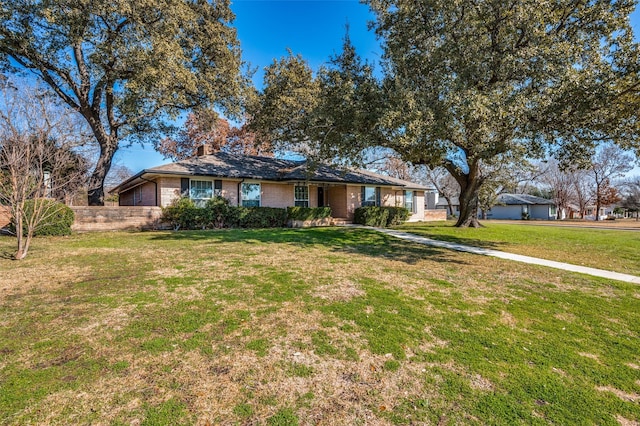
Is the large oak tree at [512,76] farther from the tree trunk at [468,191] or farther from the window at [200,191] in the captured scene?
the window at [200,191]

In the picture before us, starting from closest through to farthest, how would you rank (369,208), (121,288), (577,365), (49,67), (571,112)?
(577,365) < (121,288) < (571,112) < (49,67) < (369,208)

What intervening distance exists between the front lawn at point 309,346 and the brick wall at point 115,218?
7.44 metres

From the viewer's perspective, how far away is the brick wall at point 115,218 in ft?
44.7

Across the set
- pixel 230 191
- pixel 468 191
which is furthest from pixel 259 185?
pixel 468 191

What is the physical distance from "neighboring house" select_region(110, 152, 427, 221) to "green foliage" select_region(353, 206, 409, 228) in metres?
1.18

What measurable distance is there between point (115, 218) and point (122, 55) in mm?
7293

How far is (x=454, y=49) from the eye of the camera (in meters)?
10.8

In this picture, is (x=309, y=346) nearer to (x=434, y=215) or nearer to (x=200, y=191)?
(x=200, y=191)

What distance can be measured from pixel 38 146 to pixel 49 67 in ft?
36.6

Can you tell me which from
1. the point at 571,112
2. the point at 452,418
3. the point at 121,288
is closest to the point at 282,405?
the point at 452,418

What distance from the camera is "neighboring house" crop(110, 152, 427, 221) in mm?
16078

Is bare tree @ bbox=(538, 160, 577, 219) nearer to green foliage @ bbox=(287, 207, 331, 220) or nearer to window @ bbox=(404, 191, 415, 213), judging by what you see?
window @ bbox=(404, 191, 415, 213)

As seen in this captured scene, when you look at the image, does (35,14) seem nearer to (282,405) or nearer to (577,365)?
(282,405)

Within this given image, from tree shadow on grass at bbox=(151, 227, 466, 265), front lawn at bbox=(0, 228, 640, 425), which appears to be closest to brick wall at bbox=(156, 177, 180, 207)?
tree shadow on grass at bbox=(151, 227, 466, 265)
